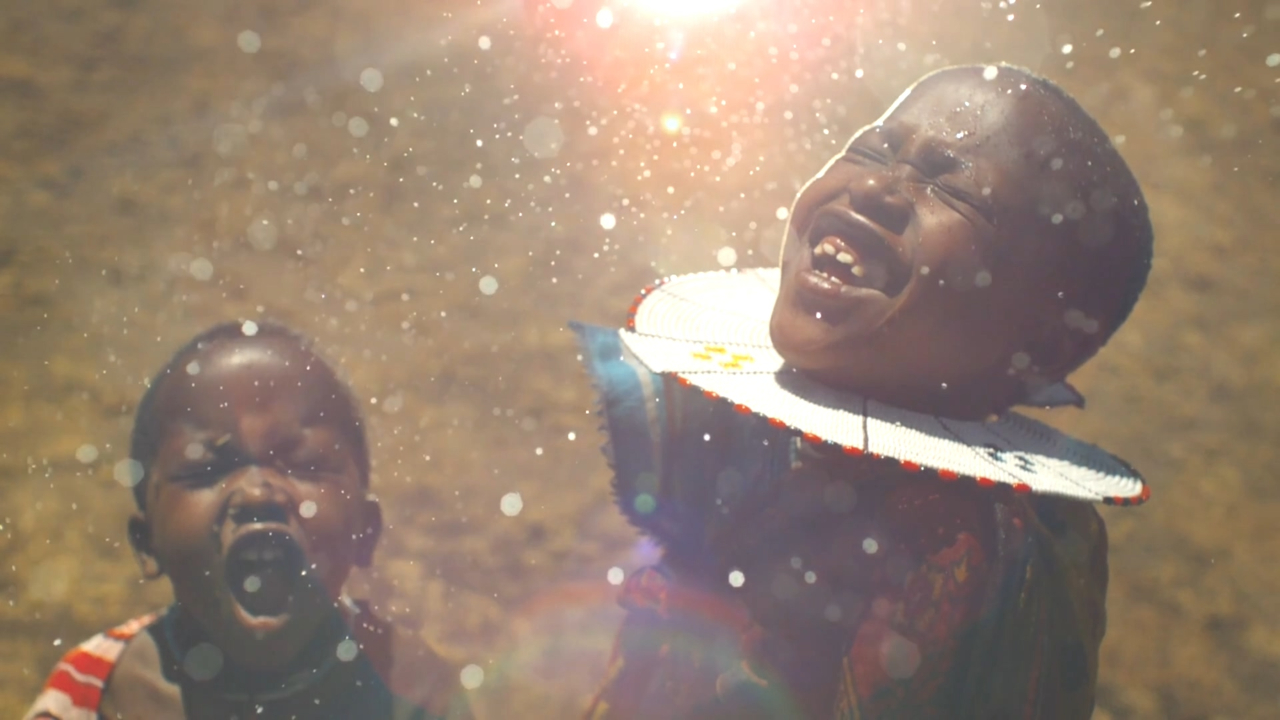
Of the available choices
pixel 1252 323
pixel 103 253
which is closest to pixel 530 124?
pixel 103 253

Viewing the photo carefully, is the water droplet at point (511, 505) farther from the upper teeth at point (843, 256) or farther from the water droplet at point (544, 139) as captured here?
the upper teeth at point (843, 256)

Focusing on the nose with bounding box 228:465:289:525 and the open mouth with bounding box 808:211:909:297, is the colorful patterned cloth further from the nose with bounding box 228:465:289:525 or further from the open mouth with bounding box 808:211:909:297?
the nose with bounding box 228:465:289:525

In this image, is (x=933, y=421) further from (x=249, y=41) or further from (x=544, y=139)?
(x=249, y=41)

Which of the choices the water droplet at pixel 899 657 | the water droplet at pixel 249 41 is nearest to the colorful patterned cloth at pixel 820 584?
the water droplet at pixel 899 657

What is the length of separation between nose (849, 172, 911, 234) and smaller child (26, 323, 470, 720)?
0.52 metres

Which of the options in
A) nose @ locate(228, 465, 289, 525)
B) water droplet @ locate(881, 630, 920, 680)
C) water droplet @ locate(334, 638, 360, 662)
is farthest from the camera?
water droplet @ locate(334, 638, 360, 662)

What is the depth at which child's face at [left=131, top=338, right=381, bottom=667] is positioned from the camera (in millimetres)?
810

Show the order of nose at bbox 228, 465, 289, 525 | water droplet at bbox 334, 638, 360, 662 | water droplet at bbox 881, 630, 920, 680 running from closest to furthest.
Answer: water droplet at bbox 881, 630, 920, 680, nose at bbox 228, 465, 289, 525, water droplet at bbox 334, 638, 360, 662

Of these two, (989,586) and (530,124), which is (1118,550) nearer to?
(989,586)

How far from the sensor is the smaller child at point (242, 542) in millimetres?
813

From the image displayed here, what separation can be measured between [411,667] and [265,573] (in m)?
0.24

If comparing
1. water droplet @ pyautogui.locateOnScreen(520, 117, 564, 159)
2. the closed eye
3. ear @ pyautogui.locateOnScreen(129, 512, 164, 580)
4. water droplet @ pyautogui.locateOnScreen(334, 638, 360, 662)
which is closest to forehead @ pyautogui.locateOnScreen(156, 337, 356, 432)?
ear @ pyautogui.locateOnScreen(129, 512, 164, 580)

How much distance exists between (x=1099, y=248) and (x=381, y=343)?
2.66ft

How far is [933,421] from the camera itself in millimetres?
735
